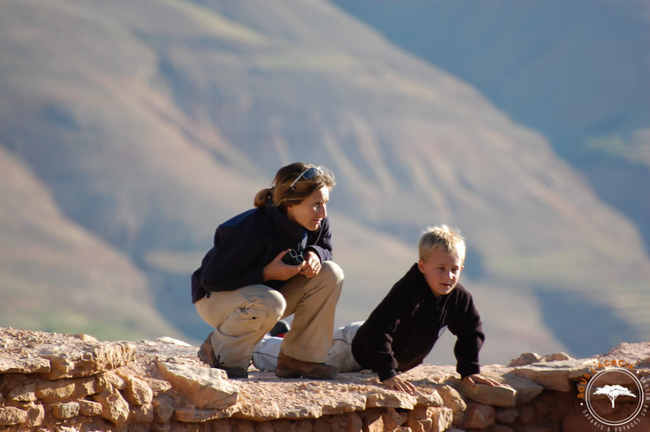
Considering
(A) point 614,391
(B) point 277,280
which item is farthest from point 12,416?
(A) point 614,391

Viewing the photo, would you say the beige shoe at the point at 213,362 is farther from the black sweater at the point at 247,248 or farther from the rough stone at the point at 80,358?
the rough stone at the point at 80,358

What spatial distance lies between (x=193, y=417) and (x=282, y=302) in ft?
2.13

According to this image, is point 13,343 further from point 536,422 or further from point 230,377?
point 536,422

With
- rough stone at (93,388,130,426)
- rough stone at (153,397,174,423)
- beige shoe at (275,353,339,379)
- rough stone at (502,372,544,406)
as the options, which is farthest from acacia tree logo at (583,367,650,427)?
rough stone at (93,388,130,426)

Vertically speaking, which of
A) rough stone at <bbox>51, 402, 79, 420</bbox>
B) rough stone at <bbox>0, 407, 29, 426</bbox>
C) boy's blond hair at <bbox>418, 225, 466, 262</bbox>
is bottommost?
rough stone at <bbox>0, 407, 29, 426</bbox>

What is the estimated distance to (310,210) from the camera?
3188 mm

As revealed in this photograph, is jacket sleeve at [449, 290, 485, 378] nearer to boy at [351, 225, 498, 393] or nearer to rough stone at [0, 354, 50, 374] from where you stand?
boy at [351, 225, 498, 393]

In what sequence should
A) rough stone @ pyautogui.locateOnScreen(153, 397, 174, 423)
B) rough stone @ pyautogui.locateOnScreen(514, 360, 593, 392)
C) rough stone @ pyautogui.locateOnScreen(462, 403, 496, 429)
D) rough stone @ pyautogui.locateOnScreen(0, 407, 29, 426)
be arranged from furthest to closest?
rough stone @ pyautogui.locateOnScreen(514, 360, 593, 392) → rough stone @ pyautogui.locateOnScreen(462, 403, 496, 429) → rough stone @ pyautogui.locateOnScreen(153, 397, 174, 423) → rough stone @ pyautogui.locateOnScreen(0, 407, 29, 426)

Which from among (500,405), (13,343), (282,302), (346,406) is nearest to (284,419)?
(346,406)

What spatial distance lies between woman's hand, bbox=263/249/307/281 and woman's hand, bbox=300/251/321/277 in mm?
22

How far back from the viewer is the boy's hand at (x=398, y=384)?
3.26 m

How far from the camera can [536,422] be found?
3.92 meters

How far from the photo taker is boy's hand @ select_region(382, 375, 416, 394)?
326 centimetres

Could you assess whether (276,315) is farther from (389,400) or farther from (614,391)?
(614,391)
